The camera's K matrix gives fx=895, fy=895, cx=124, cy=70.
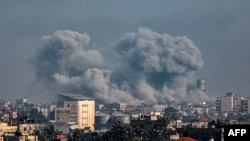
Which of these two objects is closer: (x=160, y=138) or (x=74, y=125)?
(x=160, y=138)

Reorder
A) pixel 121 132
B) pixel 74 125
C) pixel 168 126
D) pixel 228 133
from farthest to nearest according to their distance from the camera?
pixel 74 125
pixel 168 126
pixel 121 132
pixel 228 133

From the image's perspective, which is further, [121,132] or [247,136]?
[121,132]

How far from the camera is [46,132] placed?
10388cm

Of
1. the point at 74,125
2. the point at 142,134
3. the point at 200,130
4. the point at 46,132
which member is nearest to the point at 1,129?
the point at 46,132

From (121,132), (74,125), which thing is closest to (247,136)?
(121,132)

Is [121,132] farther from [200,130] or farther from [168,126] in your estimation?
[168,126]

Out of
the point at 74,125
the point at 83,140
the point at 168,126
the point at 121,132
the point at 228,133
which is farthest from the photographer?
the point at 74,125

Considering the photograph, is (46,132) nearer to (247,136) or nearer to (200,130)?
(200,130)

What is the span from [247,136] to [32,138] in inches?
2990

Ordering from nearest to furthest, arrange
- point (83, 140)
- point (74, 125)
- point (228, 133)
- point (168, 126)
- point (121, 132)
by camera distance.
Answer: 1. point (228, 133)
2. point (121, 132)
3. point (83, 140)
4. point (168, 126)
5. point (74, 125)

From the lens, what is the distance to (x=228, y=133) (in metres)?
22.1

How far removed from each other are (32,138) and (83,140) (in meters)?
6.39

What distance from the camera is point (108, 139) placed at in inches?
3701

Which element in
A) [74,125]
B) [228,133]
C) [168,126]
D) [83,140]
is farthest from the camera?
[74,125]
